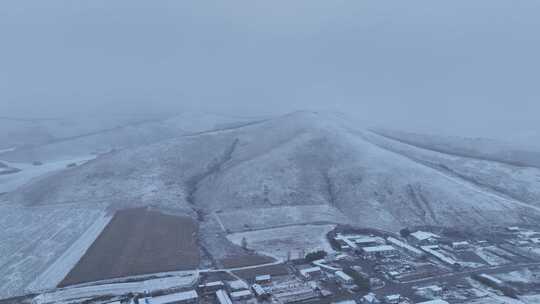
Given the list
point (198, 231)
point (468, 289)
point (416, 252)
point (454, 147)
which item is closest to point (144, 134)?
point (198, 231)

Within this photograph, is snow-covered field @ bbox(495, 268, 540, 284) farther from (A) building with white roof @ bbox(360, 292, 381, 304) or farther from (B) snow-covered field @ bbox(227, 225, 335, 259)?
(B) snow-covered field @ bbox(227, 225, 335, 259)

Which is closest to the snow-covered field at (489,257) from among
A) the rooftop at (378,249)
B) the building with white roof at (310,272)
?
the rooftop at (378,249)

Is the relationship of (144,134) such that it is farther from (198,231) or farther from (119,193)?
(198,231)

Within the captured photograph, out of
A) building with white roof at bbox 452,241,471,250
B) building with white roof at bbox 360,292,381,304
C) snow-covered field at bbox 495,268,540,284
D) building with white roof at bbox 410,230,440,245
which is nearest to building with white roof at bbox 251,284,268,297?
building with white roof at bbox 360,292,381,304

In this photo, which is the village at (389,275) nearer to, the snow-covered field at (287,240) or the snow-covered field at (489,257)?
the snow-covered field at (489,257)

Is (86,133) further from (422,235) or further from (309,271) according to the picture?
(422,235)

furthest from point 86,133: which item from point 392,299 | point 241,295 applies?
point 392,299
